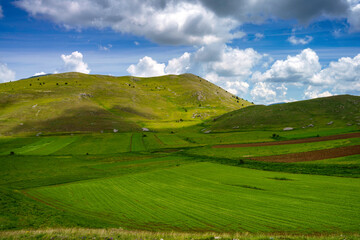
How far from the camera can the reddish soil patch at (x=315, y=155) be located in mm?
59812

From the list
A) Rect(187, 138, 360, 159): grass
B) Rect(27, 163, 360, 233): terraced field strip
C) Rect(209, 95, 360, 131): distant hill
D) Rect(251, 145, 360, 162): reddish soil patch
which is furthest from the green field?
Rect(209, 95, 360, 131): distant hill

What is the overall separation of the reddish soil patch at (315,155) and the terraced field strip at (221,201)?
1502cm

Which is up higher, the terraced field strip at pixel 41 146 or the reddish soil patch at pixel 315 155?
the terraced field strip at pixel 41 146

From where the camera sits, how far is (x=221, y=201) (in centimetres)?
3344

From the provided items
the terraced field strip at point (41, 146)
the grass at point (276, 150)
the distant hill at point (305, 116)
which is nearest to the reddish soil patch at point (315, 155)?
the grass at point (276, 150)

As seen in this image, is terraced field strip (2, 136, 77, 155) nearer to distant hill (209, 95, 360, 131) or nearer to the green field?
the green field

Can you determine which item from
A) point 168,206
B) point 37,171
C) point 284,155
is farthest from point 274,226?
point 37,171

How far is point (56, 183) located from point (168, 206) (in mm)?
31724

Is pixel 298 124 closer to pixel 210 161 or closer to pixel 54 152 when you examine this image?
pixel 210 161

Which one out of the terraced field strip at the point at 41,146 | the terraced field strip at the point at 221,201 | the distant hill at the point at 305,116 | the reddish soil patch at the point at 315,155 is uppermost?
the distant hill at the point at 305,116

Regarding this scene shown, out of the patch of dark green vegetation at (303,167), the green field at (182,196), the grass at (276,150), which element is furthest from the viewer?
the grass at (276,150)

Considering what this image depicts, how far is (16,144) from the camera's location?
4456 inches

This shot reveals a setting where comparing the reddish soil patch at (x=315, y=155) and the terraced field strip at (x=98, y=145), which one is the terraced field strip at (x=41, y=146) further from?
the reddish soil patch at (x=315, y=155)

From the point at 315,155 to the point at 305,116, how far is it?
108m
